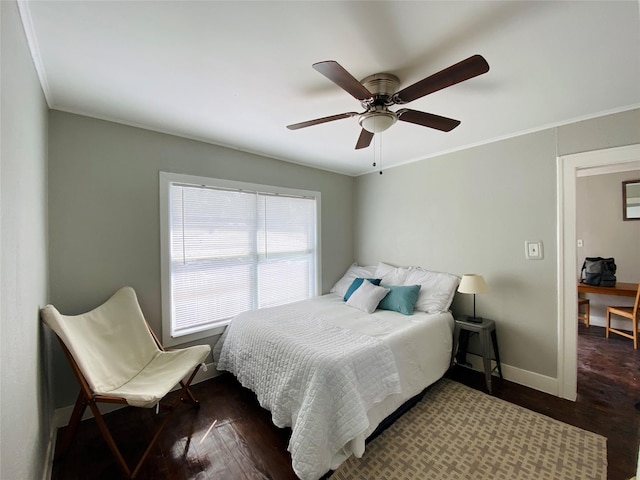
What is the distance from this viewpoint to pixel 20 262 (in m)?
1.14

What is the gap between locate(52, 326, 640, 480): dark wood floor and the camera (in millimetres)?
1589

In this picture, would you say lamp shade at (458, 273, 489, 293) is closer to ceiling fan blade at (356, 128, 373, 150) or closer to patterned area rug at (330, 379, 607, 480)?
patterned area rug at (330, 379, 607, 480)

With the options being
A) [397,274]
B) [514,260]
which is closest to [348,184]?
[397,274]

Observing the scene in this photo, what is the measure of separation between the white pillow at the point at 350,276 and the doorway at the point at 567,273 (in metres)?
1.90

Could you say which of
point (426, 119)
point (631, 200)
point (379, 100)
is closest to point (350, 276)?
point (426, 119)

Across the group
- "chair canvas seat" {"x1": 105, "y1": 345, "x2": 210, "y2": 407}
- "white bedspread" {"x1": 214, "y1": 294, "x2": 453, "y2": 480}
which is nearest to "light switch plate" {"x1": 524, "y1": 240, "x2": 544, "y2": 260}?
"white bedspread" {"x1": 214, "y1": 294, "x2": 453, "y2": 480}

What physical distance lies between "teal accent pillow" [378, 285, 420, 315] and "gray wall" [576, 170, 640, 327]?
2.95 m

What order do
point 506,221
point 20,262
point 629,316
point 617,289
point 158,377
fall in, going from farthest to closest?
point 617,289 < point 629,316 < point 506,221 < point 158,377 < point 20,262

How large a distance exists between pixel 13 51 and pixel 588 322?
6.17 meters

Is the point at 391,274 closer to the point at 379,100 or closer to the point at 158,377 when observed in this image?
the point at 379,100

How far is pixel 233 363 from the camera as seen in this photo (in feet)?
7.98

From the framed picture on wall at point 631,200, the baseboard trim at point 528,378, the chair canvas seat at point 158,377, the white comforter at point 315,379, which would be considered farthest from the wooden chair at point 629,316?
the chair canvas seat at point 158,377

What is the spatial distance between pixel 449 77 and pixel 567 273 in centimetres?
209

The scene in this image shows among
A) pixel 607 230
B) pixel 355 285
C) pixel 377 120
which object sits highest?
pixel 377 120
